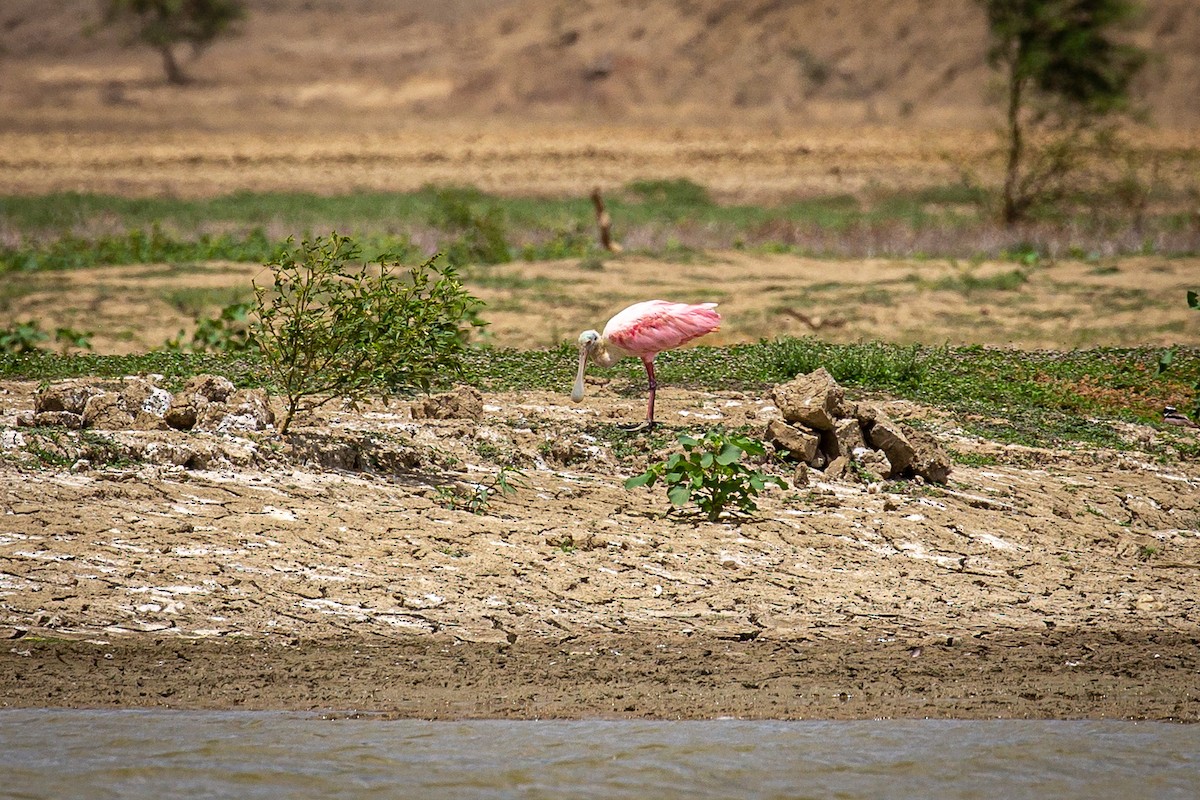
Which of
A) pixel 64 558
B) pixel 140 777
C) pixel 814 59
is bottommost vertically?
pixel 140 777

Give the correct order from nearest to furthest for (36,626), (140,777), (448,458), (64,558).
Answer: (140,777), (36,626), (64,558), (448,458)

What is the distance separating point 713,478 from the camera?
282 inches

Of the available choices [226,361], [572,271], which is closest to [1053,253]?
[572,271]

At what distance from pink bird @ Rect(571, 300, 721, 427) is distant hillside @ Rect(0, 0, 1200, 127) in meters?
40.6

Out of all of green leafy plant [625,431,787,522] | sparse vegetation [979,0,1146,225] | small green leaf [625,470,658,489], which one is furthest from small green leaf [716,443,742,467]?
sparse vegetation [979,0,1146,225]

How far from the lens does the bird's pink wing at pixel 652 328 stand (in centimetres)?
850

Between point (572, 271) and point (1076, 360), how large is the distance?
689cm

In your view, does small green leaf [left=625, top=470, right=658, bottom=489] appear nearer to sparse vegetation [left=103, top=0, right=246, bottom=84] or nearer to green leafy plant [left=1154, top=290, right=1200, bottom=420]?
green leafy plant [left=1154, top=290, right=1200, bottom=420]

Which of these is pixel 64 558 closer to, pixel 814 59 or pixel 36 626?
pixel 36 626

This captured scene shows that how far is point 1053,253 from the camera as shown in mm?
18016

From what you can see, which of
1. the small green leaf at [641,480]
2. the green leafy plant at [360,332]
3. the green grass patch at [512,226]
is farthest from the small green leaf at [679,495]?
the green grass patch at [512,226]

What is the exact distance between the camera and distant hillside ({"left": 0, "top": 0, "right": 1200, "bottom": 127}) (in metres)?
50.1

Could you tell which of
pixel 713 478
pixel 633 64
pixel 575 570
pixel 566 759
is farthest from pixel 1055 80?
pixel 633 64

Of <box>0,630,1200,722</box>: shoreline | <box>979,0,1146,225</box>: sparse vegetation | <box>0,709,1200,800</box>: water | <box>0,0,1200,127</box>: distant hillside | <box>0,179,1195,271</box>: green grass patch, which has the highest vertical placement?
<box>0,0,1200,127</box>: distant hillside
